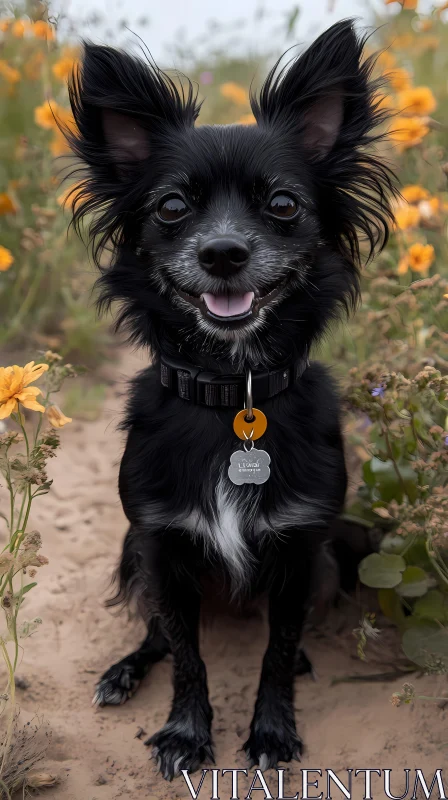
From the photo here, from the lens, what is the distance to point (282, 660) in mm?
2355

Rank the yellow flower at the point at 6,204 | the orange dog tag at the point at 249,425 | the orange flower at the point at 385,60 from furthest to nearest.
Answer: the orange flower at the point at 385,60, the yellow flower at the point at 6,204, the orange dog tag at the point at 249,425

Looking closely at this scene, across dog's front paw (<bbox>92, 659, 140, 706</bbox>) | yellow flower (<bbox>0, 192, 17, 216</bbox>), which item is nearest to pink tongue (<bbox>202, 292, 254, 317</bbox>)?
dog's front paw (<bbox>92, 659, 140, 706</bbox>)

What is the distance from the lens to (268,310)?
214cm

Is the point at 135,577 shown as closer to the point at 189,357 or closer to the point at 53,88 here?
the point at 189,357

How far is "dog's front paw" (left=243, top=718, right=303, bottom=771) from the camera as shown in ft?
7.36

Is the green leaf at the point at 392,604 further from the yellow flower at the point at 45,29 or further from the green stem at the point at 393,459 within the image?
the yellow flower at the point at 45,29

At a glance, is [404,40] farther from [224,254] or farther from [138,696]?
[138,696]

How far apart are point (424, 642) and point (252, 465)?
0.80 m

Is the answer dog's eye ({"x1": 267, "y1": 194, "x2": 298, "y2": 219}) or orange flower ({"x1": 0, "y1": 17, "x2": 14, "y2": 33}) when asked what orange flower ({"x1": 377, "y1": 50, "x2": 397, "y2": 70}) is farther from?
dog's eye ({"x1": 267, "y1": 194, "x2": 298, "y2": 219})

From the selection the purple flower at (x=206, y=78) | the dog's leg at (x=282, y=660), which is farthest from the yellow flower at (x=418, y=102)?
the purple flower at (x=206, y=78)

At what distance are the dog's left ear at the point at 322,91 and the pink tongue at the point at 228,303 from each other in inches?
20.8

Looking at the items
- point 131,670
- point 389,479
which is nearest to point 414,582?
point 389,479

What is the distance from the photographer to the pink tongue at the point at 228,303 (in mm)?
2057

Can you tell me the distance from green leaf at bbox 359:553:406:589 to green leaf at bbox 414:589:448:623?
11 cm
